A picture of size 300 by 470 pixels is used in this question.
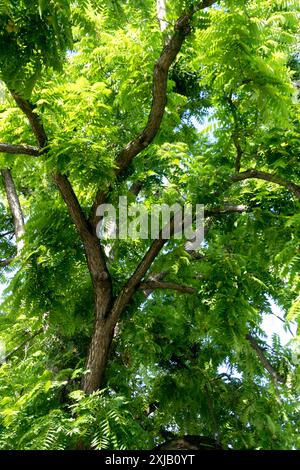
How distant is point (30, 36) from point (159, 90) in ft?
5.22

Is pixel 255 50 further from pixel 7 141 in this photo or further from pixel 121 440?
pixel 121 440

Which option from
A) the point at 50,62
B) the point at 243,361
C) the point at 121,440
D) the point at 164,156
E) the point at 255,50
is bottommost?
the point at 121,440

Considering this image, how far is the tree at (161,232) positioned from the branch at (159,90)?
0.01 meters

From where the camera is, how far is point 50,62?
363cm

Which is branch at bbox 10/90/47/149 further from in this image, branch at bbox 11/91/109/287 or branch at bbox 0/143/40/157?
branch at bbox 11/91/109/287

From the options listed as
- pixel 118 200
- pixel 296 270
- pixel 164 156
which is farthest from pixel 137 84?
pixel 296 270

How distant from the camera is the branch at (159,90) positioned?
4.37m

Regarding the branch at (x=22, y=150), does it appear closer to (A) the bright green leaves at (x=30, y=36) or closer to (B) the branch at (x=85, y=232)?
(B) the branch at (x=85, y=232)

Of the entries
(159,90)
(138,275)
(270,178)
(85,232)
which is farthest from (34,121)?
(270,178)

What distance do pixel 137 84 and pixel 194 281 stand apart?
7.43 feet

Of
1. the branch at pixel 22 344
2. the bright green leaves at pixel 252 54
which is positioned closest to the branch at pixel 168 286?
the branch at pixel 22 344

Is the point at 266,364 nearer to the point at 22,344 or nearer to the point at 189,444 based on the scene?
the point at 189,444

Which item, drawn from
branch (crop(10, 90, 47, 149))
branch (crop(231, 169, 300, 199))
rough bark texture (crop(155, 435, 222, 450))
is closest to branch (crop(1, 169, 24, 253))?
branch (crop(10, 90, 47, 149))

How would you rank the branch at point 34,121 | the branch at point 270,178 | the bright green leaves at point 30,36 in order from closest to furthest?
the bright green leaves at point 30,36
the branch at point 34,121
the branch at point 270,178
